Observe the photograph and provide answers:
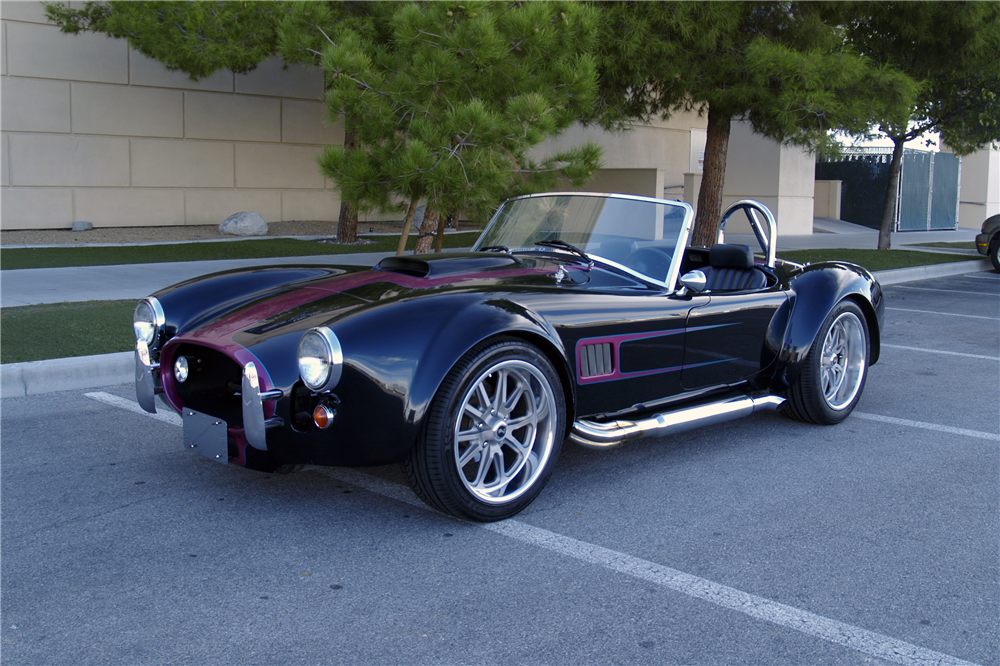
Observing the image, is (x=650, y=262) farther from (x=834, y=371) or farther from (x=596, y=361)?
(x=834, y=371)

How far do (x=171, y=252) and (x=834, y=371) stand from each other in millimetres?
11403

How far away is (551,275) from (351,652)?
222cm

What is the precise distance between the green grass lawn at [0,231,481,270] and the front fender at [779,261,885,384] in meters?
9.97

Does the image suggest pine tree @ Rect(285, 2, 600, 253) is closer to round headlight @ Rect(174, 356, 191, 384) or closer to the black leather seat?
the black leather seat

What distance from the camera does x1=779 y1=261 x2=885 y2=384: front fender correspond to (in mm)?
4918

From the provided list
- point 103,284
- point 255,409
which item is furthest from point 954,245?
point 255,409

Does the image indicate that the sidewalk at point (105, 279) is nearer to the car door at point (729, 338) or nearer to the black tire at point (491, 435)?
the car door at point (729, 338)

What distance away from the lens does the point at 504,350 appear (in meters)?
3.47

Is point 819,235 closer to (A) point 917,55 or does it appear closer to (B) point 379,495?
(A) point 917,55

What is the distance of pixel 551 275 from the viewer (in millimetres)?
4277

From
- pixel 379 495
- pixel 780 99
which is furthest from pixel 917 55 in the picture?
pixel 379 495

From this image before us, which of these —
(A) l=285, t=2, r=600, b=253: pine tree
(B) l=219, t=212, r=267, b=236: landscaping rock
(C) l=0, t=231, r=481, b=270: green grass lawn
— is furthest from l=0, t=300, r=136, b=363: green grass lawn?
(B) l=219, t=212, r=267, b=236: landscaping rock

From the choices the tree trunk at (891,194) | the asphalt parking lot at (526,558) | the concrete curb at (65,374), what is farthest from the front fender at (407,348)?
the tree trunk at (891,194)

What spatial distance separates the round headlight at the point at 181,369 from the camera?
12.2 ft
